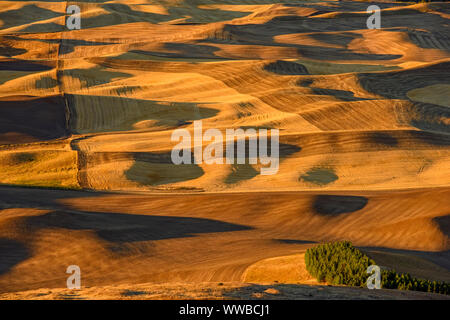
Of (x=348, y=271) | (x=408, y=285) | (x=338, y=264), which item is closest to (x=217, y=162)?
(x=338, y=264)

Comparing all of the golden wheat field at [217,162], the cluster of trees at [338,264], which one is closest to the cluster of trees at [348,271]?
the cluster of trees at [338,264]

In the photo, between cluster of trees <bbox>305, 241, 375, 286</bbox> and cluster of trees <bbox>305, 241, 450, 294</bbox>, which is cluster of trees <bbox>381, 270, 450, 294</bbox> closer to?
cluster of trees <bbox>305, 241, 450, 294</bbox>

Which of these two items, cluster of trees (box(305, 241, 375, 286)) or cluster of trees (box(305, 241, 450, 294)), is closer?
cluster of trees (box(305, 241, 450, 294))

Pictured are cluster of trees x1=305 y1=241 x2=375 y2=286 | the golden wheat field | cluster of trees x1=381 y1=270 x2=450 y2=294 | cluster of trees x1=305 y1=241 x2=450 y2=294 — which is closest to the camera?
cluster of trees x1=381 y1=270 x2=450 y2=294

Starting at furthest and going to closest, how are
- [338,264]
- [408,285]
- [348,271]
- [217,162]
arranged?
[217,162] < [338,264] < [348,271] < [408,285]

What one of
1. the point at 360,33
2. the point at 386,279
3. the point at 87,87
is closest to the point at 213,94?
the point at 87,87

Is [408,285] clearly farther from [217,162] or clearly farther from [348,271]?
[217,162]

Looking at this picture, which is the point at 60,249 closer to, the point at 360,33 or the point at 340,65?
the point at 340,65

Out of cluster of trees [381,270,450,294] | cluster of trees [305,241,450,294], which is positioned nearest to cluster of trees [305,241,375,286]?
cluster of trees [305,241,450,294]
